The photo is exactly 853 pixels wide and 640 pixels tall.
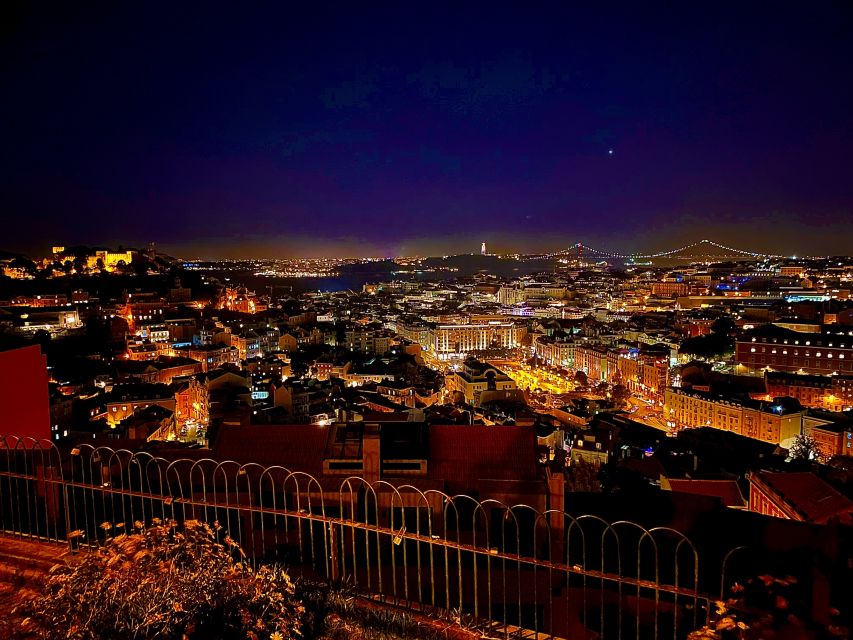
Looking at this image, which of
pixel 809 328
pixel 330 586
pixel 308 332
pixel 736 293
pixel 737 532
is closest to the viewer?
pixel 330 586

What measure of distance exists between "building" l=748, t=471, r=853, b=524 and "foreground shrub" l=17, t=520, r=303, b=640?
811 centimetres

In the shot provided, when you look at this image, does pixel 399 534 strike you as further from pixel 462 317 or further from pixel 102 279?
pixel 462 317

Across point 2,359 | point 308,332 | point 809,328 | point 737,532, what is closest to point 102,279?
point 308,332

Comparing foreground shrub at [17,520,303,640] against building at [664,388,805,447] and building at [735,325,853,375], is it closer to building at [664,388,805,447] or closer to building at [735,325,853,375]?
building at [664,388,805,447]

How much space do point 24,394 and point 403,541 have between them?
4.04 metres

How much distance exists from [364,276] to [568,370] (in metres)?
108

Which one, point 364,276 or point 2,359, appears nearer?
point 2,359

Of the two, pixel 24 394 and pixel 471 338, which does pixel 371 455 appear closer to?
pixel 24 394

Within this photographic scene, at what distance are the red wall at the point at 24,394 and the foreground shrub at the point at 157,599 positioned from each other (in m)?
3.15

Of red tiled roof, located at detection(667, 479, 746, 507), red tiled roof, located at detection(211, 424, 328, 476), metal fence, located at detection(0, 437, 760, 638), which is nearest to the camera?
metal fence, located at detection(0, 437, 760, 638)

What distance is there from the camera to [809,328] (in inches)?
1583

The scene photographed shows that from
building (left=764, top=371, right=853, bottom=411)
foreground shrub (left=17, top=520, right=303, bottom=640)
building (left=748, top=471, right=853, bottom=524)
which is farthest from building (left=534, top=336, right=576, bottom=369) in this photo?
foreground shrub (left=17, top=520, right=303, bottom=640)

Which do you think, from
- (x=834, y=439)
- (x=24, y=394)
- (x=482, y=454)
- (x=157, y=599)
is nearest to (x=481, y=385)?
(x=834, y=439)

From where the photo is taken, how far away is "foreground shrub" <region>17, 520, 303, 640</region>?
2.25 meters
